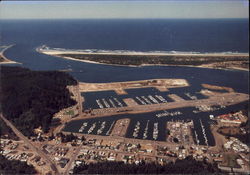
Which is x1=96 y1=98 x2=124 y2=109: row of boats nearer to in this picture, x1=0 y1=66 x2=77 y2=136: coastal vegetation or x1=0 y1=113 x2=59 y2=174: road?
x1=0 y1=66 x2=77 y2=136: coastal vegetation

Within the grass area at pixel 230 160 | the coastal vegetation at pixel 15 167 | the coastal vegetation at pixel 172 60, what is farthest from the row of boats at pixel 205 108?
the coastal vegetation at pixel 172 60

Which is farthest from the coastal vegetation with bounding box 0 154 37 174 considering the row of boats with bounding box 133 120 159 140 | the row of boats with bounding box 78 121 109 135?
the row of boats with bounding box 133 120 159 140

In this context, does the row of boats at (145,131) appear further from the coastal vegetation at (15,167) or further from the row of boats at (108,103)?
the coastal vegetation at (15,167)

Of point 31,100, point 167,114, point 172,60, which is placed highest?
point 31,100

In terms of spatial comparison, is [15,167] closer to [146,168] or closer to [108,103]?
[146,168]

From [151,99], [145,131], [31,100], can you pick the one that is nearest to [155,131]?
[145,131]

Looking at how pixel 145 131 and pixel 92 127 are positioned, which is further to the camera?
pixel 92 127

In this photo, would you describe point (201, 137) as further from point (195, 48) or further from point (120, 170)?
point (195, 48)
